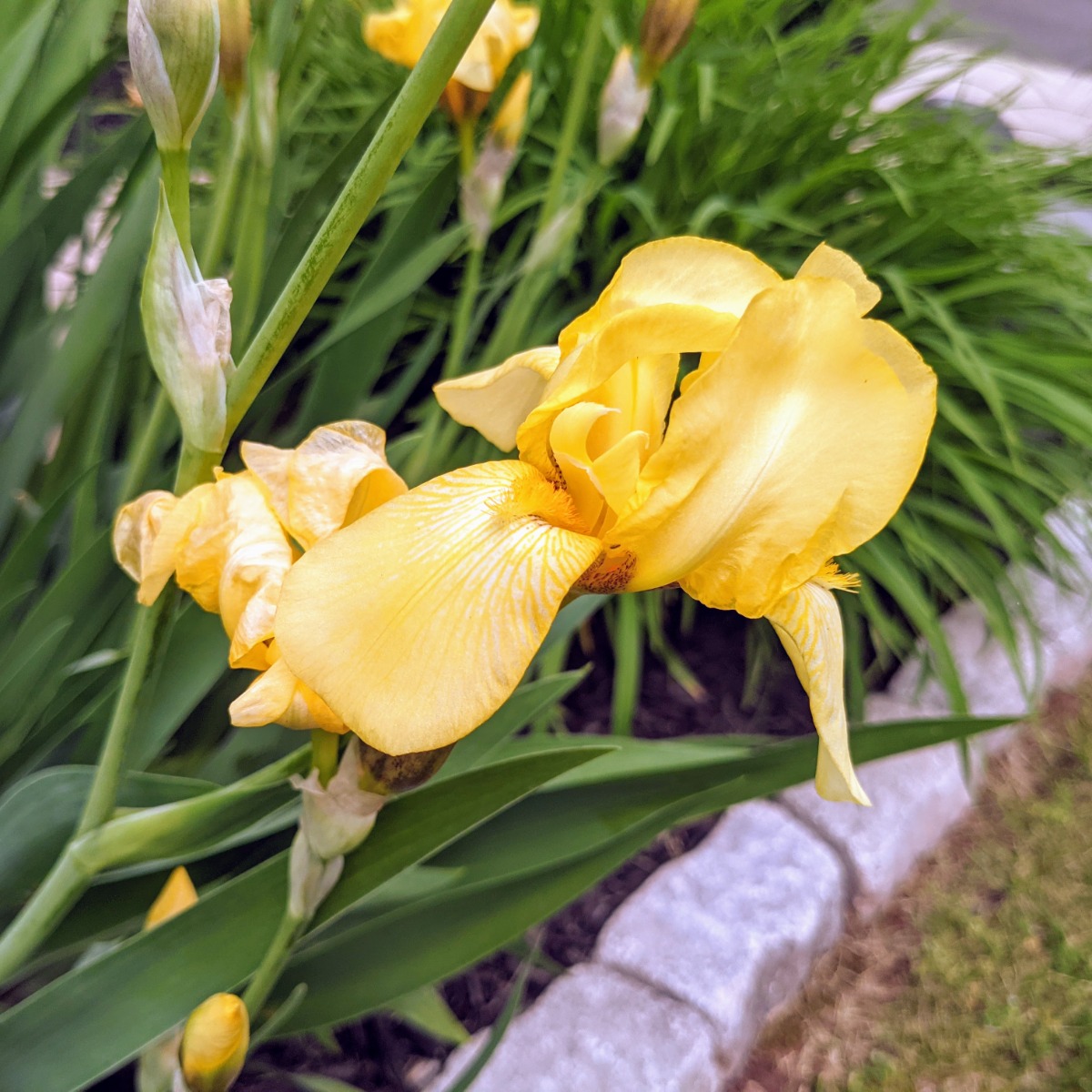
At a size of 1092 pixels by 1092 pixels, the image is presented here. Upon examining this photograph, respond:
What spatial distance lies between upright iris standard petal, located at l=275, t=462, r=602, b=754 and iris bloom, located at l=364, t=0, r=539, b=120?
0.51m

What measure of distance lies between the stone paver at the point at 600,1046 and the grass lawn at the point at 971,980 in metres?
0.17

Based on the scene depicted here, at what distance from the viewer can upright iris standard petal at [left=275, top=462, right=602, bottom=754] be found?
11.7 inches

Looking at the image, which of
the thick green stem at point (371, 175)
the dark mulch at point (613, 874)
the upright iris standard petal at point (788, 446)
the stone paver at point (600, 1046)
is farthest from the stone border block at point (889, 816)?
the thick green stem at point (371, 175)

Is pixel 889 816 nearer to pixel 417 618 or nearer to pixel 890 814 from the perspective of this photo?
pixel 890 814

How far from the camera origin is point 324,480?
1.28 ft

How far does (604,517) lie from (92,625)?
53 centimetres

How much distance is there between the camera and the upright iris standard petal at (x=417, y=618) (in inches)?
11.7

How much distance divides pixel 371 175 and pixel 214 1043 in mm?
399

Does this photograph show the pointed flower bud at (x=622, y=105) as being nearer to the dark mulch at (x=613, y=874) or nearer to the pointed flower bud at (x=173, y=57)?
the pointed flower bud at (x=173, y=57)

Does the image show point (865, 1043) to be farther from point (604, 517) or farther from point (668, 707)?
point (604, 517)

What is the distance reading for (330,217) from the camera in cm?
32

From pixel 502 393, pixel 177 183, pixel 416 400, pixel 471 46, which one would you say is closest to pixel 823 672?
pixel 502 393

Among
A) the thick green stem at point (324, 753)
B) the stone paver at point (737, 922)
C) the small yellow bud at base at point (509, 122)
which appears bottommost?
the stone paver at point (737, 922)

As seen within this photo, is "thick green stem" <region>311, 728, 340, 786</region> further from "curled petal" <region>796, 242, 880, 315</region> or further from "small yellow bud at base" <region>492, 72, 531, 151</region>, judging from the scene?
"small yellow bud at base" <region>492, 72, 531, 151</region>
